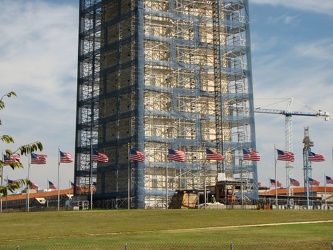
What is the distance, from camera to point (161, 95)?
120688 mm

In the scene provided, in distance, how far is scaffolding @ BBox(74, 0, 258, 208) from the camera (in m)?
117

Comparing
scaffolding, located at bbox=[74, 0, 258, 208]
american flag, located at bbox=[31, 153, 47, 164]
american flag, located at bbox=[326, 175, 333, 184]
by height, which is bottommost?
american flag, located at bbox=[326, 175, 333, 184]

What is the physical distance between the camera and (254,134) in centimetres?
12531

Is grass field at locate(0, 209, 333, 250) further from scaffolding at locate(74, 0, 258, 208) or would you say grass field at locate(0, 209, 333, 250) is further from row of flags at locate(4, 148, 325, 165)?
scaffolding at locate(74, 0, 258, 208)

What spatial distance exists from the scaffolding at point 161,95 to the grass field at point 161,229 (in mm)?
43084

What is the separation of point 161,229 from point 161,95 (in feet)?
222

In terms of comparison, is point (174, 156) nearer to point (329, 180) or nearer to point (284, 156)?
point (284, 156)

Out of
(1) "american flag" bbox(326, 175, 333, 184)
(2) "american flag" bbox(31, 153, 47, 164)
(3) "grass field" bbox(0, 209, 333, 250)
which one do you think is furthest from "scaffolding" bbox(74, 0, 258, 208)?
(3) "grass field" bbox(0, 209, 333, 250)

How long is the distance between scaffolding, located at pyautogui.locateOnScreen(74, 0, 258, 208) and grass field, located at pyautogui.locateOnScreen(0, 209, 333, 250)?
141 feet

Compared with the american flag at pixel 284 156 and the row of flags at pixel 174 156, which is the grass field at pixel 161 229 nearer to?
the row of flags at pixel 174 156

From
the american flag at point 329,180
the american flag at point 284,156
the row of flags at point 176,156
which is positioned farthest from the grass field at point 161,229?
the american flag at point 329,180

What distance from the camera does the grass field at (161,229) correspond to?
41844 millimetres

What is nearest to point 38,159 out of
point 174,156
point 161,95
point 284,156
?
point 174,156

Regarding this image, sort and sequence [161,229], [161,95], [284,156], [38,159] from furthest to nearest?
[161,95], [284,156], [38,159], [161,229]
